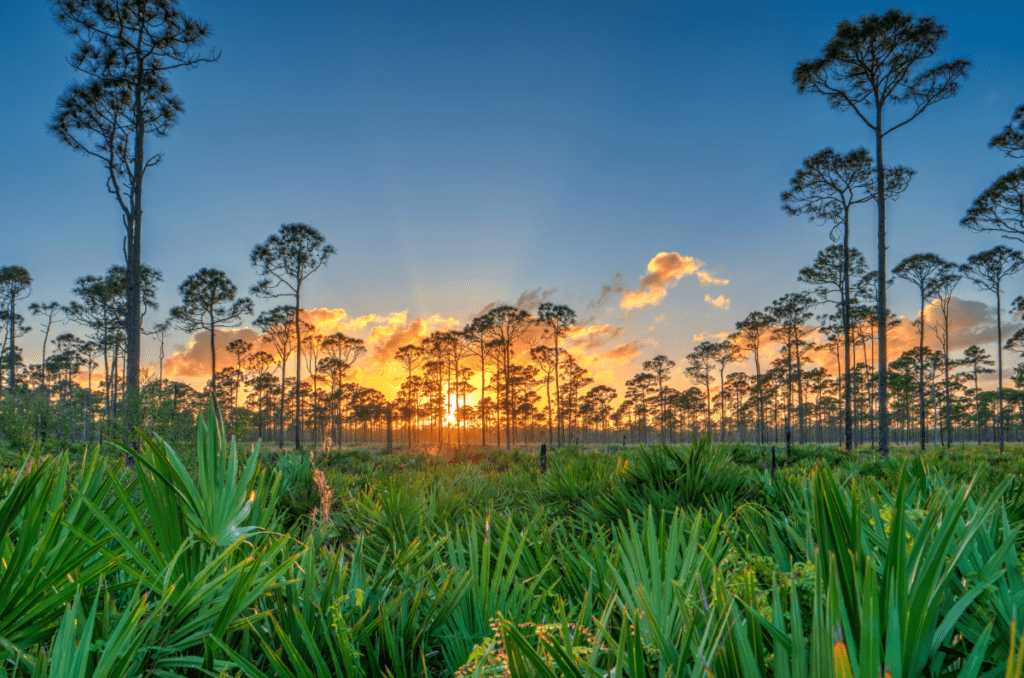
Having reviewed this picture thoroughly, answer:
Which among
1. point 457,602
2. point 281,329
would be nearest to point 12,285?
point 281,329

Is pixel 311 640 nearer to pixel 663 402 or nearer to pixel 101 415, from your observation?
pixel 101 415

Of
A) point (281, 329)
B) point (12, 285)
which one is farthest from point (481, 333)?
point (12, 285)

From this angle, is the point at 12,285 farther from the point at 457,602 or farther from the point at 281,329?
the point at 457,602

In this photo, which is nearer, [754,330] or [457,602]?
[457,602]

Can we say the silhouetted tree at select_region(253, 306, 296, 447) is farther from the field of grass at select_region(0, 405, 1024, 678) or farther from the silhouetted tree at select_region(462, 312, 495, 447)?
the field of grass at select_region(0, 405, 1024, 678)

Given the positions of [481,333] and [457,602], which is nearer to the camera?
[457,602]

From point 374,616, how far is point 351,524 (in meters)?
3.01

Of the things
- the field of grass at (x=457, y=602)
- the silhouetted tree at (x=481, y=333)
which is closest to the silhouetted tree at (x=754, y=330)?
the silhouetted tree at (x=481, y=333)

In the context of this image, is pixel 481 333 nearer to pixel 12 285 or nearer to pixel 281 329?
pixel 281 329

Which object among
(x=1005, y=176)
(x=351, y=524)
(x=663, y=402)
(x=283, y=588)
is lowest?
(x=663, y=402)

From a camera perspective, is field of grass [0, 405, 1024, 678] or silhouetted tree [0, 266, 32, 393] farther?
silhouetted tree [0, 266, 32, 393]

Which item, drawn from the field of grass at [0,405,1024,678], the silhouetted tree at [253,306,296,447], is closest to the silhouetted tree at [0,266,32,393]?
the silhouetted tree at [253,306,296,447]

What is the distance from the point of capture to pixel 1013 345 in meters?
32.2

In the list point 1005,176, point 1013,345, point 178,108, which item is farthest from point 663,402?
point 178,108
